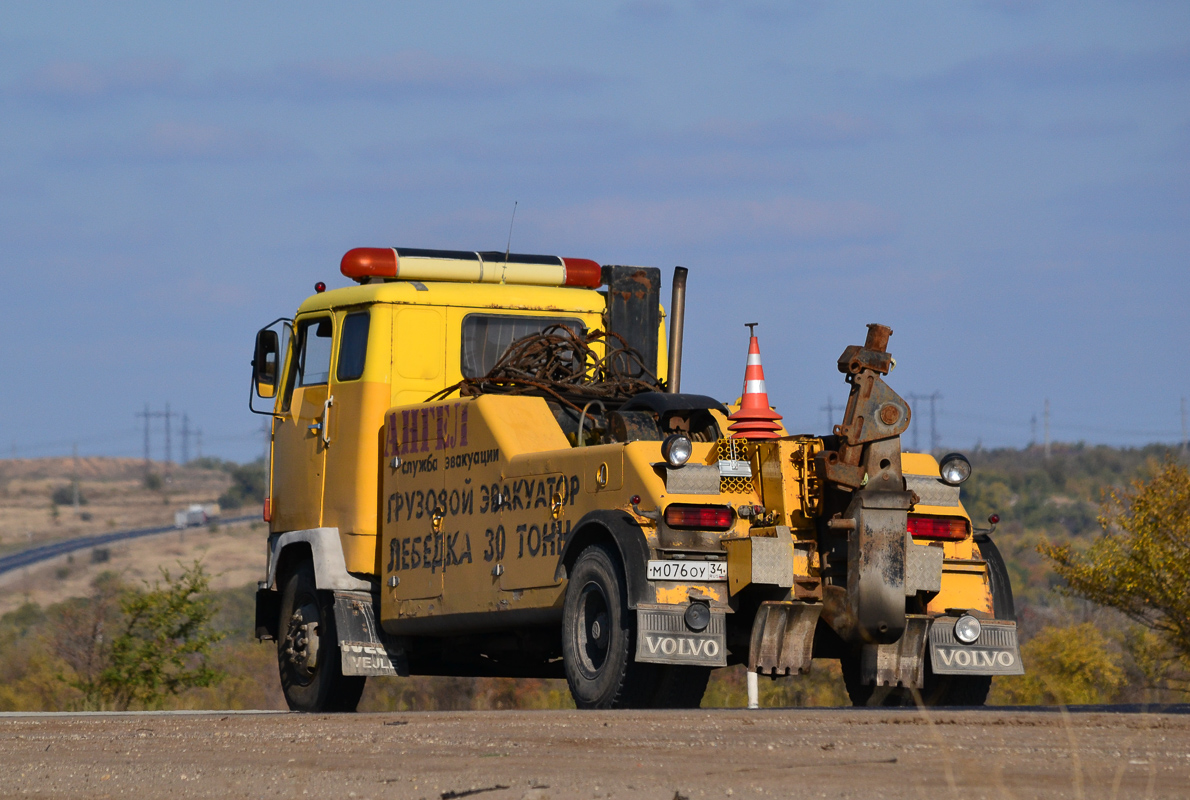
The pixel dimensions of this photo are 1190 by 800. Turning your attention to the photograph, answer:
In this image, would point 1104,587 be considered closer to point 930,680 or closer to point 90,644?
point 90,644

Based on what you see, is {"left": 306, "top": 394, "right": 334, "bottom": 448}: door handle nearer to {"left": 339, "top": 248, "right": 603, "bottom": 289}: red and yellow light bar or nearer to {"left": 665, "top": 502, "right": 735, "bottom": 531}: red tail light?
{"left": 339, "top": 248, "right": 603, "bottom": 289}: red and yellow light bar

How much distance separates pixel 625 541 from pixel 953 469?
2014mm

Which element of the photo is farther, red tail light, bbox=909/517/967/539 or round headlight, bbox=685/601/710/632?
red tail light, bbox=909/517/967/539

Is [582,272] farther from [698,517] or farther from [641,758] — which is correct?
[641,758]

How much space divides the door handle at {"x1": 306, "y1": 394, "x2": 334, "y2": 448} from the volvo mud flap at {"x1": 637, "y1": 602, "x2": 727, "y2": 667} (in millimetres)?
4342

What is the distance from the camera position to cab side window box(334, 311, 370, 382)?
1388cm

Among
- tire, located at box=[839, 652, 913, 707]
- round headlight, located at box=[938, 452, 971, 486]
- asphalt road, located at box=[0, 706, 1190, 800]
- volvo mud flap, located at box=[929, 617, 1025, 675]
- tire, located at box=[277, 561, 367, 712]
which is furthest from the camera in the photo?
tire, located at box=[277, 561, 367, 712]

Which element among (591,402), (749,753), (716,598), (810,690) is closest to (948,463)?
(716,598)

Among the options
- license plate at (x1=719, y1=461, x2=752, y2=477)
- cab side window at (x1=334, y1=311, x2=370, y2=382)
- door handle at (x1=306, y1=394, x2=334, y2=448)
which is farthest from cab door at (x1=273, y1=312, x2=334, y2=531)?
license plate at (x1=719, y1=461, x2=752, y2=477)

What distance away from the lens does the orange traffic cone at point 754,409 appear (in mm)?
11547

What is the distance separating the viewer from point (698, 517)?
1072 centimetres

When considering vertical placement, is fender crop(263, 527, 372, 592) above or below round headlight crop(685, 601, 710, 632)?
below

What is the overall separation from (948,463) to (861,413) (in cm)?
85

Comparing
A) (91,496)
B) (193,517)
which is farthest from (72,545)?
(91,496)
